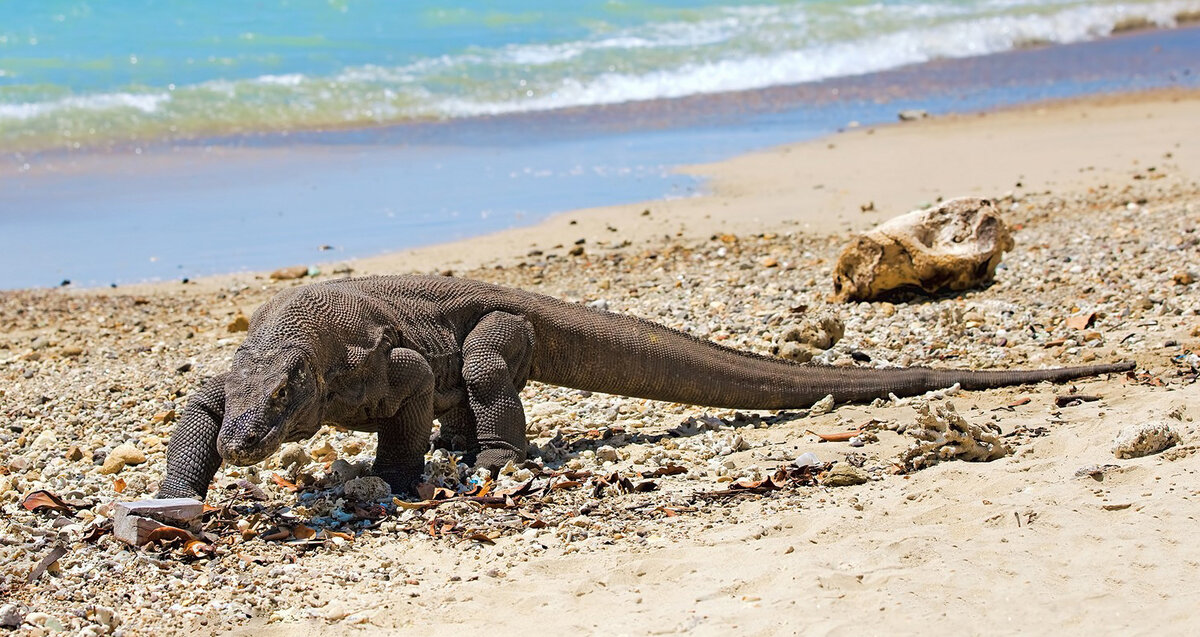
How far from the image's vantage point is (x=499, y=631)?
14.7 ft

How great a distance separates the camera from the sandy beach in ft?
15.0

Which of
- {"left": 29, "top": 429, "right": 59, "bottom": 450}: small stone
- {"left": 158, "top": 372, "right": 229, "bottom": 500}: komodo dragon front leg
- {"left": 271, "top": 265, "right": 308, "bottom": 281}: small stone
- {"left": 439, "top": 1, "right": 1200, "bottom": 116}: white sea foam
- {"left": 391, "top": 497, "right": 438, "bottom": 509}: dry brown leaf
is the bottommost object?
{"left": 391, "top": 497, "right": 438, "bottom": 509}: dry brown leaf

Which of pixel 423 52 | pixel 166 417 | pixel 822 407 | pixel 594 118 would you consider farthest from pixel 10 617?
pixel 423 52

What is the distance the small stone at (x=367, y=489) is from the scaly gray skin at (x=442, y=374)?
0.46ft

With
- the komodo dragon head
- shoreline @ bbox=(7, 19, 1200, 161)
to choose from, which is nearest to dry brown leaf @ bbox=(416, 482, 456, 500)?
the komodo dragon head

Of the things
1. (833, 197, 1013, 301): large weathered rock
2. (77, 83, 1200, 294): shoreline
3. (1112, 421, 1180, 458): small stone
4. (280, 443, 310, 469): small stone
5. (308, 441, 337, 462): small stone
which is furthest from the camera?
(77, 83, 1200, 294): shoreline

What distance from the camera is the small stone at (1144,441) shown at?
5.65 metres

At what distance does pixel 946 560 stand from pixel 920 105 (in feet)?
65.6

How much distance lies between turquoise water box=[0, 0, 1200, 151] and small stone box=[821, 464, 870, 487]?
724 inches

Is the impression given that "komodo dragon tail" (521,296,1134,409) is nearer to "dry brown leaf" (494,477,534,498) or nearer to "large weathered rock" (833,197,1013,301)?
"dry brown leaf" (494,477,534,498)

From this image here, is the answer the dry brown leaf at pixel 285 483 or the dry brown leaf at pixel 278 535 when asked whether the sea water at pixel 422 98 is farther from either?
the dry brown leaf at pixel 278 535

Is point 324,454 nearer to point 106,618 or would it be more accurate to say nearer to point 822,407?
point 106,618

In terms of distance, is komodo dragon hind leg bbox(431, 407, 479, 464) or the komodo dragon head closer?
the komodo dragon head

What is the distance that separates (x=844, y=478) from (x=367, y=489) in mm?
2091
